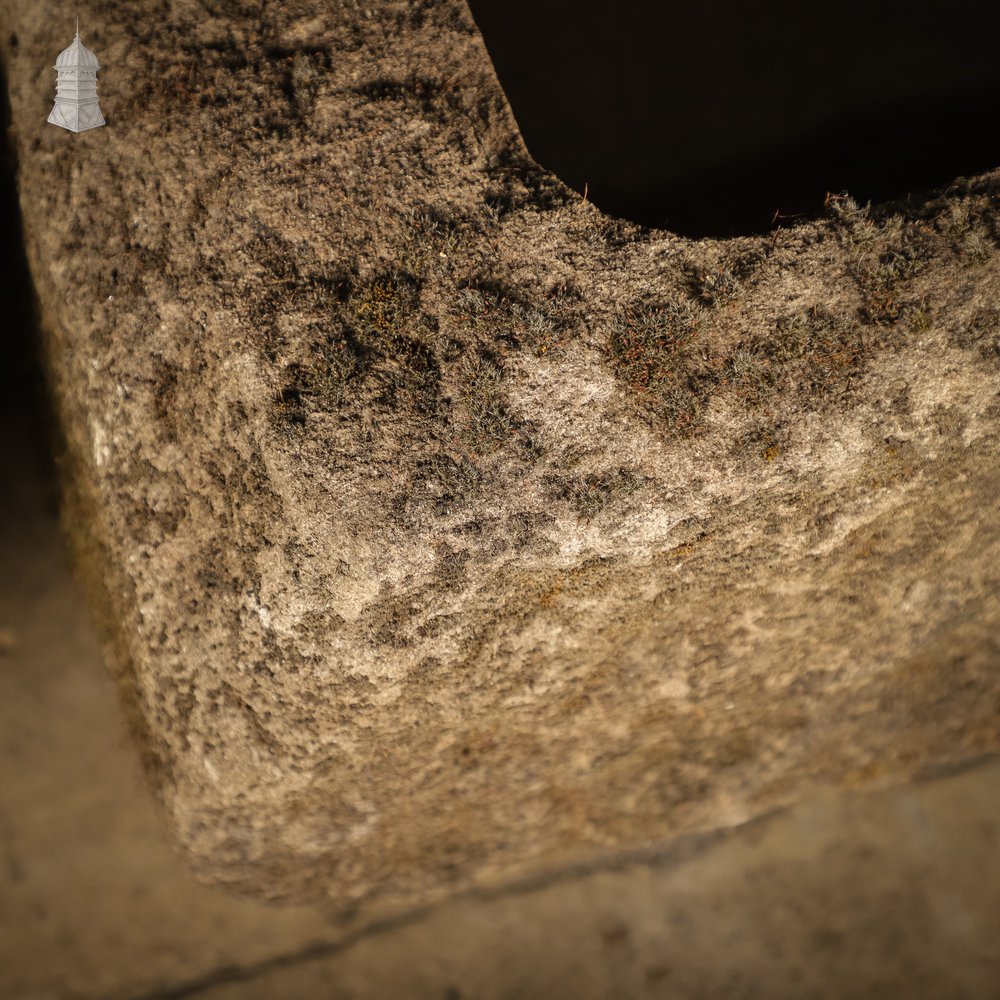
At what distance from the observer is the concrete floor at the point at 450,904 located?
4574 millimetres

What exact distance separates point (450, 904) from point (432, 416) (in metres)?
3.51

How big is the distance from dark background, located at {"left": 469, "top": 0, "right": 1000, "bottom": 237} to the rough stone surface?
74 cm

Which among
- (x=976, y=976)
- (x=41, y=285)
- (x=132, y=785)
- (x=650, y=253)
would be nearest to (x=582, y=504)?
(x=650, y=253)

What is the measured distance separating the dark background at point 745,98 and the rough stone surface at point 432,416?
0.74m

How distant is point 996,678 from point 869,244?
297 cm

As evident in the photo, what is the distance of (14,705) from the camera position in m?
Answer: 4.59

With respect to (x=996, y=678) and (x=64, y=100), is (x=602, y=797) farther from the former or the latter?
(x=64, y=100)

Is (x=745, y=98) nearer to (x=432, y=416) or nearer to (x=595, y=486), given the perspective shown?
Answer: (x=595, y=486)

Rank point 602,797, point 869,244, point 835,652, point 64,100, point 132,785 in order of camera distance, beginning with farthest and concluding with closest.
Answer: point 132,785, point 602,797, point 835,652, point 64,100, point 869,244

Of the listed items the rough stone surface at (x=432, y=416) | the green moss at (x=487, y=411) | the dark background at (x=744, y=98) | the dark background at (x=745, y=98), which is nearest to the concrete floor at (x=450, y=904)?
the rough stone surface at (x=432, y=416)

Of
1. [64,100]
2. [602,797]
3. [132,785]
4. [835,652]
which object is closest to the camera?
[64,100]

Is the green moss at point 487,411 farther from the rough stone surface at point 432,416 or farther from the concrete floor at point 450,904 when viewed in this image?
the concrete floor at point 450,904

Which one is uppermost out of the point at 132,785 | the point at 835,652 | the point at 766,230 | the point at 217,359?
the point at 217,359

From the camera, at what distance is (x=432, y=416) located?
299 cm
